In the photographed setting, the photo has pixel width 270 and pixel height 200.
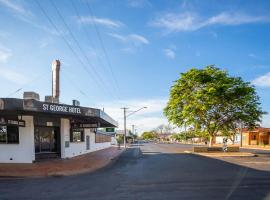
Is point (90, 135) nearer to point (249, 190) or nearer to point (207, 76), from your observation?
point (207, 76)

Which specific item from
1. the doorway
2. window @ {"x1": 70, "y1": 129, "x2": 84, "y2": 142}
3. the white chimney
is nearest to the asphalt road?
the doorway

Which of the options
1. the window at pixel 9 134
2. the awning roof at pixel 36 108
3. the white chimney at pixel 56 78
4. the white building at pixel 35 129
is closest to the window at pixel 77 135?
the white building at pixel 35 129

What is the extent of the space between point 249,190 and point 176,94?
1098 inches

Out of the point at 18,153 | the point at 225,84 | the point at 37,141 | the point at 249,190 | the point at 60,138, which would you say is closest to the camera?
the point at 249,190

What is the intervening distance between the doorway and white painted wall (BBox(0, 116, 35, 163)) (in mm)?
1950

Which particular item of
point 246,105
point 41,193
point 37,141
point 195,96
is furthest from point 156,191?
point 246,105

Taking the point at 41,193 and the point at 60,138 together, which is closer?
the point at 41,193

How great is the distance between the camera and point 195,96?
37.3m

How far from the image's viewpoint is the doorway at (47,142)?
27031 mm

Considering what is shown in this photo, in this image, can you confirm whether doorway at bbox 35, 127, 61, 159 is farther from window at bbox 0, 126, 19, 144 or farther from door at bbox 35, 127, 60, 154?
window at bbox 0, 126, 19, 144

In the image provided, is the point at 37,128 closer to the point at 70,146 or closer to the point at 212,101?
the point at 70,146

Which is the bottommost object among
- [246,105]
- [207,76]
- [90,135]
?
[90,135]

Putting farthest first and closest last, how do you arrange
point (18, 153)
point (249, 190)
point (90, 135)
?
point (90, 135) < point (18, 153) < point (249, 190)

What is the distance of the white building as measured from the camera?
22.2 m
